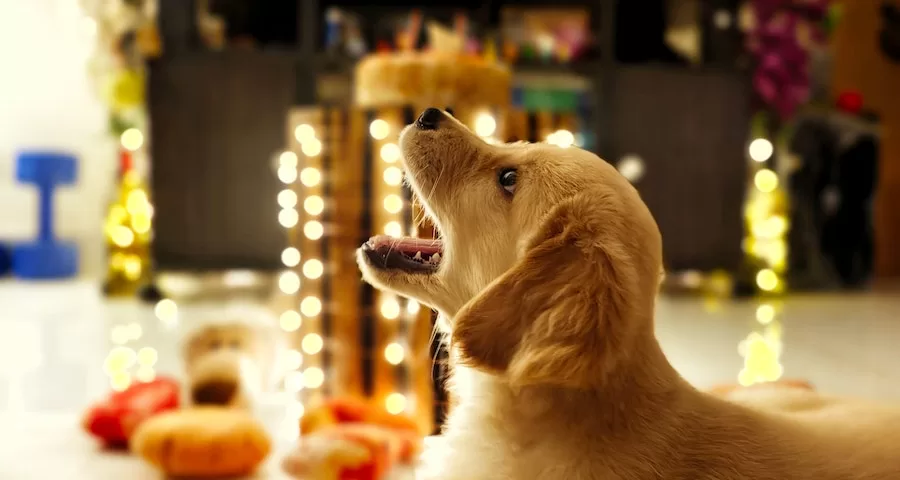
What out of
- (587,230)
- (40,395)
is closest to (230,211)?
(40,395)

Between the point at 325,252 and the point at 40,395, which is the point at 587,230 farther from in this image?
the point at 40,395

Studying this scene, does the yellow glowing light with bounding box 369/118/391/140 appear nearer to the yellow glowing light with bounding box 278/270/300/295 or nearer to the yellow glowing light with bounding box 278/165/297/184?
the yellow glowing light with bounding box 278/165/297/184

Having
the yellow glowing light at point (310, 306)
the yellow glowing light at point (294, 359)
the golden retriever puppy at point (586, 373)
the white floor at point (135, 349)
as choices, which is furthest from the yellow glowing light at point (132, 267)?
the golden retriever puppy at point (586, 373)

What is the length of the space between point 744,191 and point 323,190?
2672 millimetres

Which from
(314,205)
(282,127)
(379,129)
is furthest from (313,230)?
(282,127)

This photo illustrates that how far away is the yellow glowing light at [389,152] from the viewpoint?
1.58 m

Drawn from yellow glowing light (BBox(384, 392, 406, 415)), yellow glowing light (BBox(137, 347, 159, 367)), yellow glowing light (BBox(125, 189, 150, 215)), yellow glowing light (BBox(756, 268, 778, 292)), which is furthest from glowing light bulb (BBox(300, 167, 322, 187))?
yellow glowing light (BBox(756, 268, 778, 292))

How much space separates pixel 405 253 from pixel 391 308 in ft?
2.12

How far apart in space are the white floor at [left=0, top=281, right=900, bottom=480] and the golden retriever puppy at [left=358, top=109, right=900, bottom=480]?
0.32 meters

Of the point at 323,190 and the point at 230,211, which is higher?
the point at 323,190

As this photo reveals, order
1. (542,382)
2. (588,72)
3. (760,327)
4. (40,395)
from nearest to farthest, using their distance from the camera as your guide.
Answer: (542,382) → (40,395) → (760,327) → (588,72)

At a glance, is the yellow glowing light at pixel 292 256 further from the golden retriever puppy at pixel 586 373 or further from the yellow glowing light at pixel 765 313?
the yellow glowing light at pixel 765 313

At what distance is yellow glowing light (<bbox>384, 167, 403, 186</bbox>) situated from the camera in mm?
1559

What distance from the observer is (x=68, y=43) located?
431 centimetres
